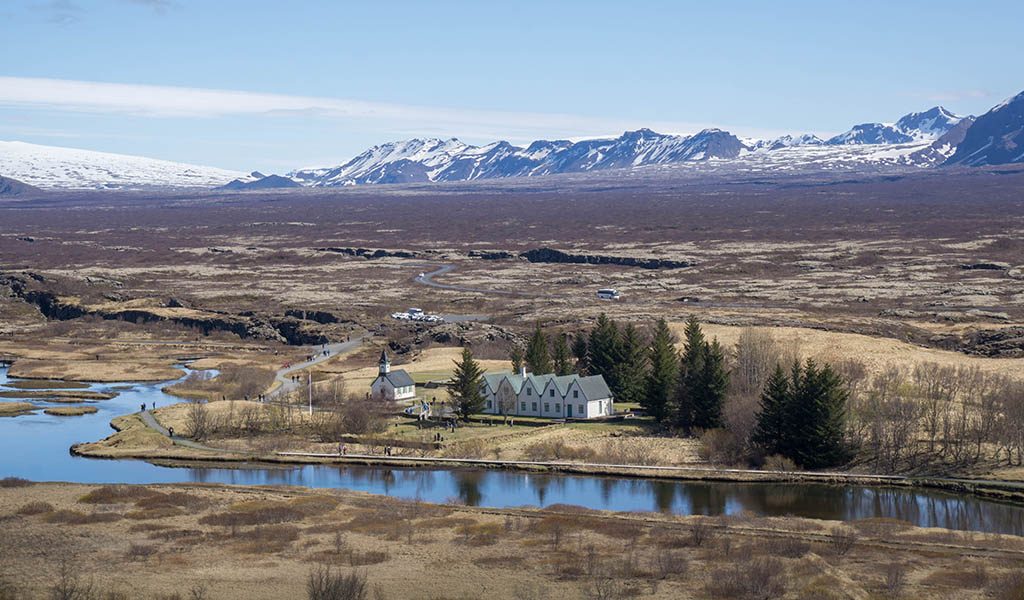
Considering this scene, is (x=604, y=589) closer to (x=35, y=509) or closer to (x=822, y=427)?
(x=822, y=427)

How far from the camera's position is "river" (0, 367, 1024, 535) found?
5681 centimetres

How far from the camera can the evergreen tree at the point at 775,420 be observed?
217ft

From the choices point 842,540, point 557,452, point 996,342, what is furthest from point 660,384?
point 996,342

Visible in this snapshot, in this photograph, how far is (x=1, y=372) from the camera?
10488cm

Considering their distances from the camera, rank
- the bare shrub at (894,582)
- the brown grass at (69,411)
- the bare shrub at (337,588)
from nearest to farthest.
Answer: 1. the bare shrub at (337,588)
2. the bare shrub at (894,582)
3. the brown grass at (69,411)

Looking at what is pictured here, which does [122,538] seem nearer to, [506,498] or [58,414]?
[506,498]

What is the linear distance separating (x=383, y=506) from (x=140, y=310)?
9029 cm

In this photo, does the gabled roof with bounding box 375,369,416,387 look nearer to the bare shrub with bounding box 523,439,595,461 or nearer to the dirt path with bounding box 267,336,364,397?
the dirt path with bounding box 267,336,364,397

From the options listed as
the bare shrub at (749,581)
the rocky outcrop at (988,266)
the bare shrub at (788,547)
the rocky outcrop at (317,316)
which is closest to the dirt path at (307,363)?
the rocky outcrop at (317,316)

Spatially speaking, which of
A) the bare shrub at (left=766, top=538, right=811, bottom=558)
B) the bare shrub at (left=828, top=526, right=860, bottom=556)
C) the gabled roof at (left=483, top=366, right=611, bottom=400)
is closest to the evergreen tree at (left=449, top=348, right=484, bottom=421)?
the gabled roof at (left=483, top=366, right=611, bottom=400)

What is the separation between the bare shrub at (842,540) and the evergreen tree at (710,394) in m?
22.0

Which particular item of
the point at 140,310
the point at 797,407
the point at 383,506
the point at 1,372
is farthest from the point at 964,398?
the point at 140,310

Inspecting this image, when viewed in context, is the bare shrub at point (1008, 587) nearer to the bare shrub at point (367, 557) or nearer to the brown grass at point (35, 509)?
the bare shrub at point (367, 557)

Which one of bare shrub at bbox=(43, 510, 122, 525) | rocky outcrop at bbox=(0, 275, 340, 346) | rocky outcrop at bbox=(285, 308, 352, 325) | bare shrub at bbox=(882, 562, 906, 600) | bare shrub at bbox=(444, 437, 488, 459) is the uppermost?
bare shrub at bbox=(882, 562, 906, 600)
